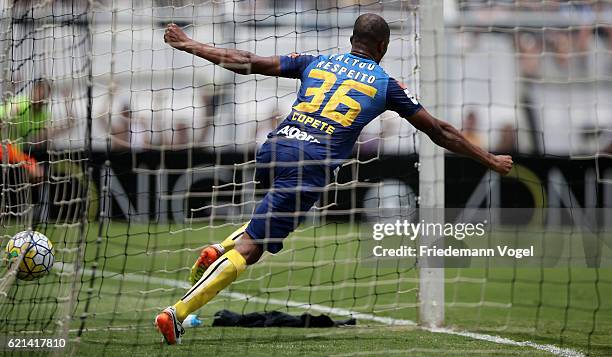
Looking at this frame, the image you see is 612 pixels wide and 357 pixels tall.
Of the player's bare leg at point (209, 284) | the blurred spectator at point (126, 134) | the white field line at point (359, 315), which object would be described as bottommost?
the white field line at point (359, 315)

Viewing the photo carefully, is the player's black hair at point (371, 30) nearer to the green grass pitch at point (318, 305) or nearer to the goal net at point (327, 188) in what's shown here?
the goal net at point (327, 188)

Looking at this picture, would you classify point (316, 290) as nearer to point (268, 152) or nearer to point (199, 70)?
point (268, 152)

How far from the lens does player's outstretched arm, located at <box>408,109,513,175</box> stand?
606 centimetres

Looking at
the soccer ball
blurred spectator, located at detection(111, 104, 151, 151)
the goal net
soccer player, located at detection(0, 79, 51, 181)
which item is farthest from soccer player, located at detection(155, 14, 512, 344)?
blurred spectator, located at detection(111, 104, 151, 151)

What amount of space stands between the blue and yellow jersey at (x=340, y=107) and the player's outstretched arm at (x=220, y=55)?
0.36 meters

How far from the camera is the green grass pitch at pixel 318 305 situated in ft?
21.5

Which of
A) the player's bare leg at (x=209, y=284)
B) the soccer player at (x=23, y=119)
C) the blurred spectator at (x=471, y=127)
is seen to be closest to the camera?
the player's bare leg at (x=209, y=284)

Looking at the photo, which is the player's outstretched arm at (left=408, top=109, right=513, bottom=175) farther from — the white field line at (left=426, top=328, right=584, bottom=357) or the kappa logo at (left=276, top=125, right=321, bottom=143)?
the white field line at (left=426, top=328, right=584, bottom=357)

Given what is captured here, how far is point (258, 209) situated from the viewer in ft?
19.8

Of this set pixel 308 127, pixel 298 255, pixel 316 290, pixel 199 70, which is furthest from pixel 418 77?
pixel 199 70

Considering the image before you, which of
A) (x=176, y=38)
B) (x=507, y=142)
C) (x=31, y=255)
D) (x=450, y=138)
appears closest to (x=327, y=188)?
(x=450, y=138)

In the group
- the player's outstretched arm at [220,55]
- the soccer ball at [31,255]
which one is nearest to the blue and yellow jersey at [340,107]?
the player's outstretched arm at [220,55]

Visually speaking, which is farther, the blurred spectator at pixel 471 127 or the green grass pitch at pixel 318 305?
the blurred spectator at pixel 471 127

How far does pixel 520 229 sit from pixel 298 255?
3877mm
